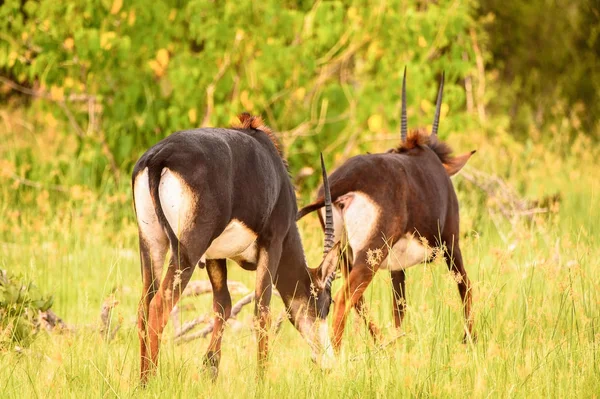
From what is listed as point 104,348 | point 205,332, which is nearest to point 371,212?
point 205,332

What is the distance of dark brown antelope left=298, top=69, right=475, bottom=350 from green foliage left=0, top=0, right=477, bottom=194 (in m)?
3.18

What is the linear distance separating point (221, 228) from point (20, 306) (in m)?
1.50

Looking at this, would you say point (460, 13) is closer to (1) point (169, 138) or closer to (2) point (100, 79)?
(2) point (100, 79)

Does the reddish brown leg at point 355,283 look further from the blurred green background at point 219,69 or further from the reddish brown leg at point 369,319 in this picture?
the blurred green background at point 219,69

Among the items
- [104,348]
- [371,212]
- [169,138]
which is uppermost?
[169,138]

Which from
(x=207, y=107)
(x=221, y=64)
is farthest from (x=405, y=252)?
(x=207, y=107)

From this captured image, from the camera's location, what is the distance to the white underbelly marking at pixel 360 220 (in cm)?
Result: 545

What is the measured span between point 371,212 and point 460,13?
4324mm

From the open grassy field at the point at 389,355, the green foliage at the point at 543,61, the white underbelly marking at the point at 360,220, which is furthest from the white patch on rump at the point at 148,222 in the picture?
the green foliage at the point at 543,61

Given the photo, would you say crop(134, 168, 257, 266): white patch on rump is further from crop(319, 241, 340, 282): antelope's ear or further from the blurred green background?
the blurred green background

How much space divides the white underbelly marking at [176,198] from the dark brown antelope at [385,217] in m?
1.07

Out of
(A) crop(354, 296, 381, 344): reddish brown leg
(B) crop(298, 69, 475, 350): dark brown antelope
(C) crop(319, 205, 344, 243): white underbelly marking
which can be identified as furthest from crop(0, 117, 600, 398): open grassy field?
(C) crop(319, 205, 344, 243): white underbelly marking

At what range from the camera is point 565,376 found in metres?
4.38

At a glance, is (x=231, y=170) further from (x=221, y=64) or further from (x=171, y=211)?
(x=221, y=64)
